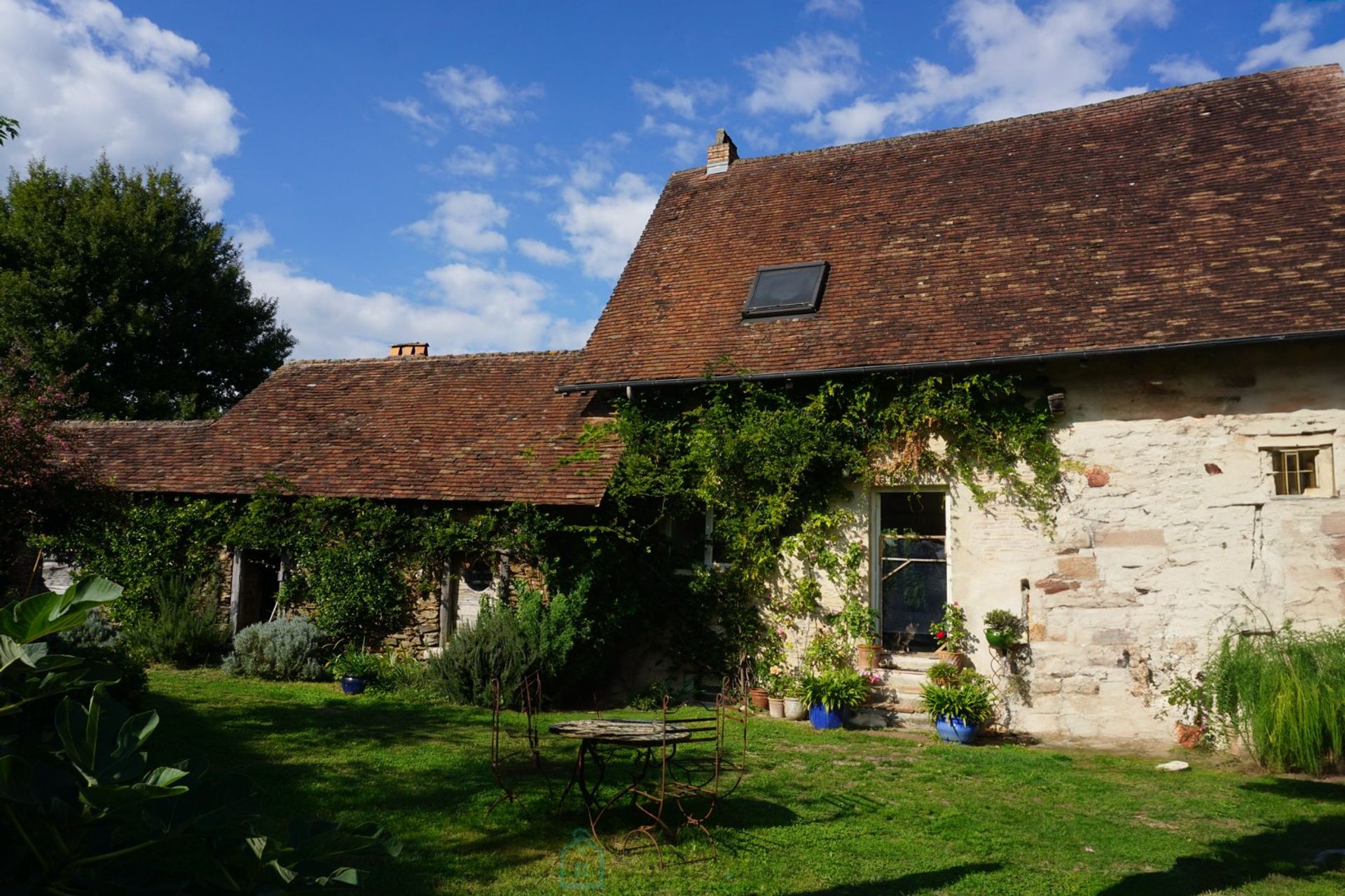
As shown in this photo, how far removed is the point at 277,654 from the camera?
478 inches

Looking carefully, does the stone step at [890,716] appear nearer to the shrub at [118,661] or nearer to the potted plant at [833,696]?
the potted plant at [833,696]

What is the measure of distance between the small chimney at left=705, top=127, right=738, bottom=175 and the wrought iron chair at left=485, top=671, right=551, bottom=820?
33.1 ft

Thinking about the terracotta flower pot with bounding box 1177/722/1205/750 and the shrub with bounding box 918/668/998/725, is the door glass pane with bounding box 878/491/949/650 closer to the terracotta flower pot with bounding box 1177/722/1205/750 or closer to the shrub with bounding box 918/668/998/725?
the shrub with bounding box 918/668/998/725

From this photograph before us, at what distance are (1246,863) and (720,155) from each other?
44.8ft

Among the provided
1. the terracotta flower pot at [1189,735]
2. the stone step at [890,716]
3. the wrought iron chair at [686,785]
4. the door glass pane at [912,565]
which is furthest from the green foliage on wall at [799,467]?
the terracotta flower pot at [1189,735]

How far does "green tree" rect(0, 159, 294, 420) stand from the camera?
23.8 m

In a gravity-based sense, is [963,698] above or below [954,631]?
below

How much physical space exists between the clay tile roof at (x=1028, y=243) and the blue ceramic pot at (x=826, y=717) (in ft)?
13.7

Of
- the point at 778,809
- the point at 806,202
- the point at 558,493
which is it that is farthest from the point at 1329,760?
the point at 806,202

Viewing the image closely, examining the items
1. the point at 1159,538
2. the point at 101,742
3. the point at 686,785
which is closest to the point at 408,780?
the point at 686,785

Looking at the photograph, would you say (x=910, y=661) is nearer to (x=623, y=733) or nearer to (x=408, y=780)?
(x=623, y=733)

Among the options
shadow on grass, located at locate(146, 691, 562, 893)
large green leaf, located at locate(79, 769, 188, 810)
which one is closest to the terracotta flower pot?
shadow on grass, located at locate(146, 691, 562, 893)

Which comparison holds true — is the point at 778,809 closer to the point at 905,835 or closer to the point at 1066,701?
the point at 905,835

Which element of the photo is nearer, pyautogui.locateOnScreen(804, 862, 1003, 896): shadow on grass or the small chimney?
pyautogui.locateOnScreen(804, 862, 1003, 896): shadow on grass
